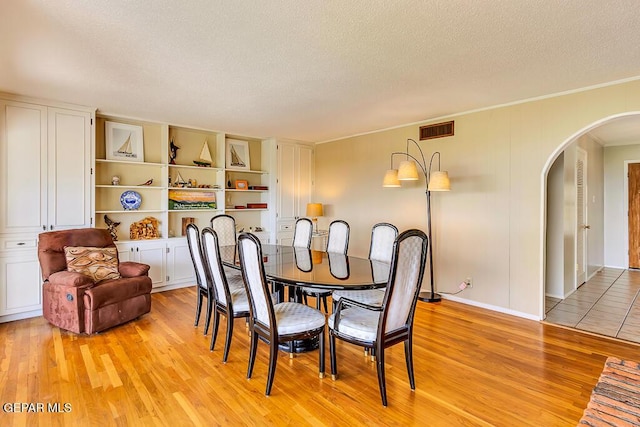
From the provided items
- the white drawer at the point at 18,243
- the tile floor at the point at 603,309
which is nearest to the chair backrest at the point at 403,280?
the tile floor at the point at 603,309

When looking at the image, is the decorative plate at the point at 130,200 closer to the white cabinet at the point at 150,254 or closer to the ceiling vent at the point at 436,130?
the white cabinet at the point at 150,254

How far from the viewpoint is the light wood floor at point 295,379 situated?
6.78ft

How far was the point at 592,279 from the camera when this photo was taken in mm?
5680

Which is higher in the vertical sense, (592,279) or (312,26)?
(312,26)

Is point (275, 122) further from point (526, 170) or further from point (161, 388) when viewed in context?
point (161, 388)

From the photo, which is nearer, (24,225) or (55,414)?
(55,414)

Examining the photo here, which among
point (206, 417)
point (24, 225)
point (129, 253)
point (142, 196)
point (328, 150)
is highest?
point (328, 150)

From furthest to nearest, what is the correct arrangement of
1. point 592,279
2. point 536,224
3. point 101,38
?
1. point 592,279
2. point 536,224
3. point 101,38

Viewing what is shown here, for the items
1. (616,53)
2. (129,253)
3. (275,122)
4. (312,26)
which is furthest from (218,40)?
(129,253)

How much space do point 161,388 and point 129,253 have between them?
268 cm

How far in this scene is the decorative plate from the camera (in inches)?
187

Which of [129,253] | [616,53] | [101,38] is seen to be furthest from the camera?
[129,253]

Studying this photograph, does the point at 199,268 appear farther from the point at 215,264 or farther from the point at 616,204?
the point at 616,204

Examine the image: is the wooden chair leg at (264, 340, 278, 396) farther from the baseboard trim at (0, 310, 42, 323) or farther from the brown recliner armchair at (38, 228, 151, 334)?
the baseboard trim at (0, 310, 42, 323)
